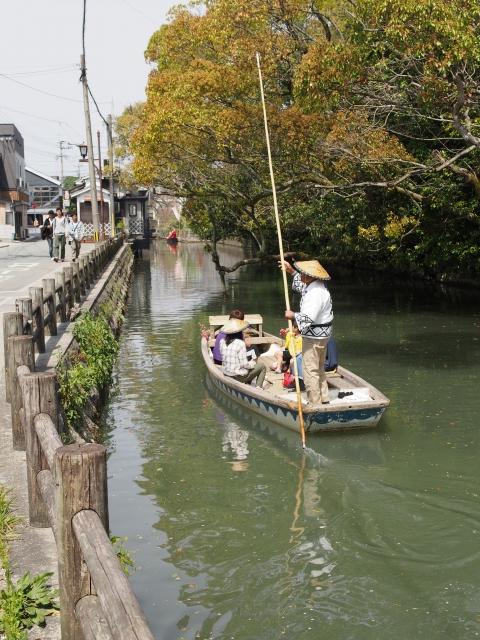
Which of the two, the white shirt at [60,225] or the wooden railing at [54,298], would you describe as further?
the white shirt at [60,225]

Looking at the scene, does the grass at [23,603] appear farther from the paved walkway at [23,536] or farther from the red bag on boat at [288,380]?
the red bag on boat at [288,380]

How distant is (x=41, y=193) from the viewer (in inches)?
3659

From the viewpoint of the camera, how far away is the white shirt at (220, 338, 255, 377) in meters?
13.8

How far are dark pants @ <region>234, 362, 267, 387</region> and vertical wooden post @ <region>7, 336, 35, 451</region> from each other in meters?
5.66

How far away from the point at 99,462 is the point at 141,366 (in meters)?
14.1

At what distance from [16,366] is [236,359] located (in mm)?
5850

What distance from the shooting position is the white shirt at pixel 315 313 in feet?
37.5

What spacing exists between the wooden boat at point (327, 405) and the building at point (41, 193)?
255ft

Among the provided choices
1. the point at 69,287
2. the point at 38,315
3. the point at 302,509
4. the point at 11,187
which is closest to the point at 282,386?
the point at 38,315

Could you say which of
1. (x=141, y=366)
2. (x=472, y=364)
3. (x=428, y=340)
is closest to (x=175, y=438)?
(x=141, y=366)

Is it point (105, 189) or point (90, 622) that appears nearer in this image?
point (90, 622)

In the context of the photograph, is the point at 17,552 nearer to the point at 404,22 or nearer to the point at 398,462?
the point at 398,462

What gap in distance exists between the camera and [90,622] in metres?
3.82

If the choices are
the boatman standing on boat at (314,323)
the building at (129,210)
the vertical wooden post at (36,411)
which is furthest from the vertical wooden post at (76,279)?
the building at (129,210)
